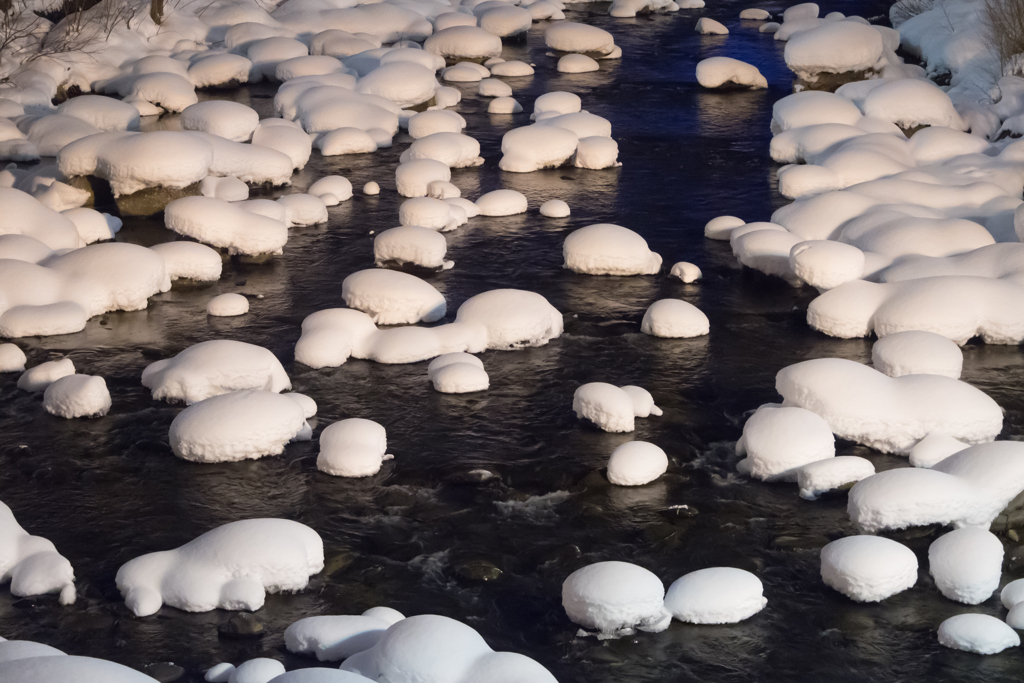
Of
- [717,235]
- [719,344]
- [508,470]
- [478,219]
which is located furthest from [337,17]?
[508,470]

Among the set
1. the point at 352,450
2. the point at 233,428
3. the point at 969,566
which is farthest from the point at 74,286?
the point at 969,566

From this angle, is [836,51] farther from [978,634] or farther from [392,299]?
[978,634]

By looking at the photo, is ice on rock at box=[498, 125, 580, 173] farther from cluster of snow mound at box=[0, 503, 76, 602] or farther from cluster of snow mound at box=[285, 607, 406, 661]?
cluster of snow mound at box=[285, 607, 406, 661]

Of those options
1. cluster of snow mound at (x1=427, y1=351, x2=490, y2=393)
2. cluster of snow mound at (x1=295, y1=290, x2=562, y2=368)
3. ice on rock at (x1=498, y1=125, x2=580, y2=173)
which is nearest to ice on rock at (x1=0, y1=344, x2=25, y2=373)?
cluster of snow mound at (x1=295, y1=290, x2=562, y2=368)

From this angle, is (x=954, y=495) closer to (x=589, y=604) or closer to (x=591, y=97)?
(x=589, y=604)

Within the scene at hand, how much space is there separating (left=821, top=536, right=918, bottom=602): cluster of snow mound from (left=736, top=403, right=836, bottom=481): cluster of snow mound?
3.11ft

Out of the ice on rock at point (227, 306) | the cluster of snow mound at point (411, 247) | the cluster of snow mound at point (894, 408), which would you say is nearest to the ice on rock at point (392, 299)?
the ice on rock at point (227, 306)

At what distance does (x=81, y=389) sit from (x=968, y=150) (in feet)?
30.2

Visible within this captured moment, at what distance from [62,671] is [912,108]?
1165cm

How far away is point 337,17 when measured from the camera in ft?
57.5

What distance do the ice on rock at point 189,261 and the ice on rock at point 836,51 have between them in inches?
340

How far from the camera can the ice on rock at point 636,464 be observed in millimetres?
6598

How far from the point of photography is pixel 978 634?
5.21 m

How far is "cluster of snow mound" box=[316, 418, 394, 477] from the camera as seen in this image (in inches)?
263
